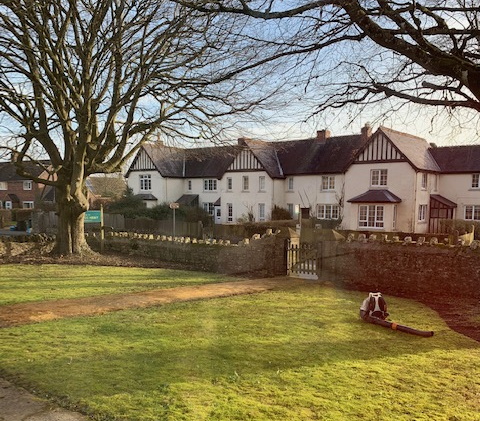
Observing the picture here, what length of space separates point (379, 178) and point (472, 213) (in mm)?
7716

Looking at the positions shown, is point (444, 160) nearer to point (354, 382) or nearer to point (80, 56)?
point (80, 56)

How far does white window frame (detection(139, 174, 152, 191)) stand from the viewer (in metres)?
45.4

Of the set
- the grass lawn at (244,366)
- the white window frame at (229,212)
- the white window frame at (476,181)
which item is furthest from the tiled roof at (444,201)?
the grass lawn at (244,366)

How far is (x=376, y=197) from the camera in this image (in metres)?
31.1

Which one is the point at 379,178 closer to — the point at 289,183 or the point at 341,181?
the point at 341,181

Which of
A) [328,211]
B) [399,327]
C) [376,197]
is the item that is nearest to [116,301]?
[399,327]

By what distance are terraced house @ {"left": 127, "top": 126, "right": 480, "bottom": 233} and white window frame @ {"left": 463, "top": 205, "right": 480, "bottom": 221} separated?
0.07 metres

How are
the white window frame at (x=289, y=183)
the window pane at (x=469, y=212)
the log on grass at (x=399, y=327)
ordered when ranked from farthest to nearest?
the white window frame at (x=289, y=183) < the window pane at (x=469, y=212) < the log on grass at (x=399, y=327)

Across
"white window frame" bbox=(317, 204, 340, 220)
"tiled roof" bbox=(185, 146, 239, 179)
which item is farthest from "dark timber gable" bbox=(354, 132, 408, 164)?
"tiled roof" bbox=(185, 146, 239, 179)

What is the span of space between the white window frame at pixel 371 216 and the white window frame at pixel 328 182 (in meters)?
3.93

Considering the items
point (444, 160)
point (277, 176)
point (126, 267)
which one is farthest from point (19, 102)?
point (444, 160)

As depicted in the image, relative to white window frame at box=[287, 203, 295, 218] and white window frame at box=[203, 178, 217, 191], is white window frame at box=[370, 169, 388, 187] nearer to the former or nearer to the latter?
white window frame at box=[287, 203, 295, 218]

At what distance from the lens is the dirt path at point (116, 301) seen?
913cm

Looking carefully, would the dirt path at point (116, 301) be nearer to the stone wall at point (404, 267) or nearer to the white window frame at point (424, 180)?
the stone wall at point (404, 267)
